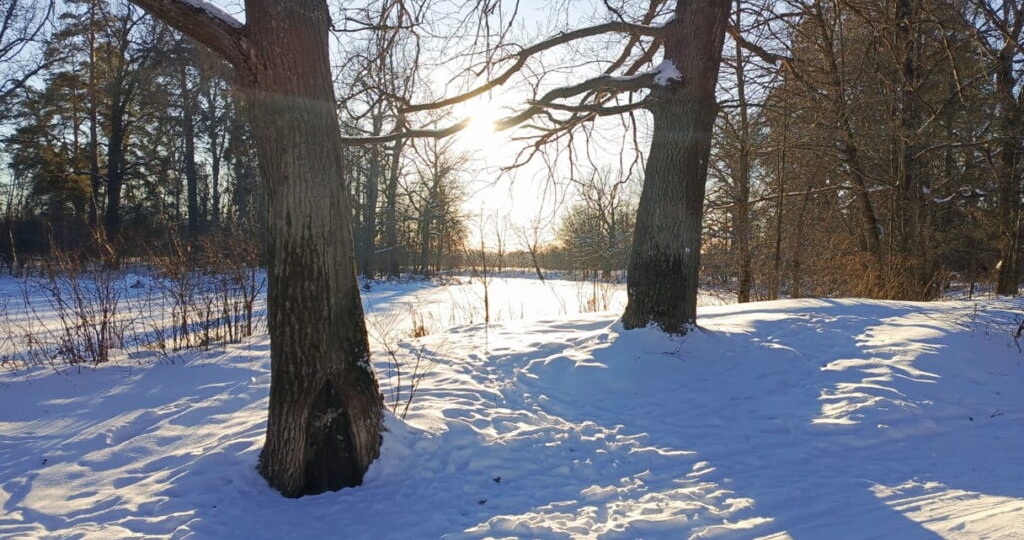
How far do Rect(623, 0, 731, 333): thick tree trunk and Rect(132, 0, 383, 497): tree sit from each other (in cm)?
348

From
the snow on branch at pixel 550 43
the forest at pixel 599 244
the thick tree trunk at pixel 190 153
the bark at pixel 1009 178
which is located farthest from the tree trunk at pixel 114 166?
the bark at pixel 1009 178

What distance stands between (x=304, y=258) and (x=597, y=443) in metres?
Answer: 2.31

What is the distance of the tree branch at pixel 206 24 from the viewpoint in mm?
2584

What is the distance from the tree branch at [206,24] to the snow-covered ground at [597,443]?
244 cm

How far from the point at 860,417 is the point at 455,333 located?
15.1 feet

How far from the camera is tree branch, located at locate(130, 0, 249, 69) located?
258cm

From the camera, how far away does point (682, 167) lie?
17.6ft

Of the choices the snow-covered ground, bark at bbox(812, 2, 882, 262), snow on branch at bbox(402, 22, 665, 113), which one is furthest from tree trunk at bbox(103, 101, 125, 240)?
bark at bbox(812, 2, 882, 262)

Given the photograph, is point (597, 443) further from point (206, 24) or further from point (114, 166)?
point (114, 166)

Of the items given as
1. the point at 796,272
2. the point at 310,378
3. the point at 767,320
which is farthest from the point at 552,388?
the point at 796,272

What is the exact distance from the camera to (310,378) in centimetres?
292

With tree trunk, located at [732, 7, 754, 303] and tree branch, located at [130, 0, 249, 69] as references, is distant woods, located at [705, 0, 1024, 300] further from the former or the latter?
tree branch, located at [130, 0, 249, 69]

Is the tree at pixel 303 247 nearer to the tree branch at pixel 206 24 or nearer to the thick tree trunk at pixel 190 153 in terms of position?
the tree branch at pixel 206 24

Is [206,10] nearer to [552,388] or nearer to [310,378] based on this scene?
[310,378]
